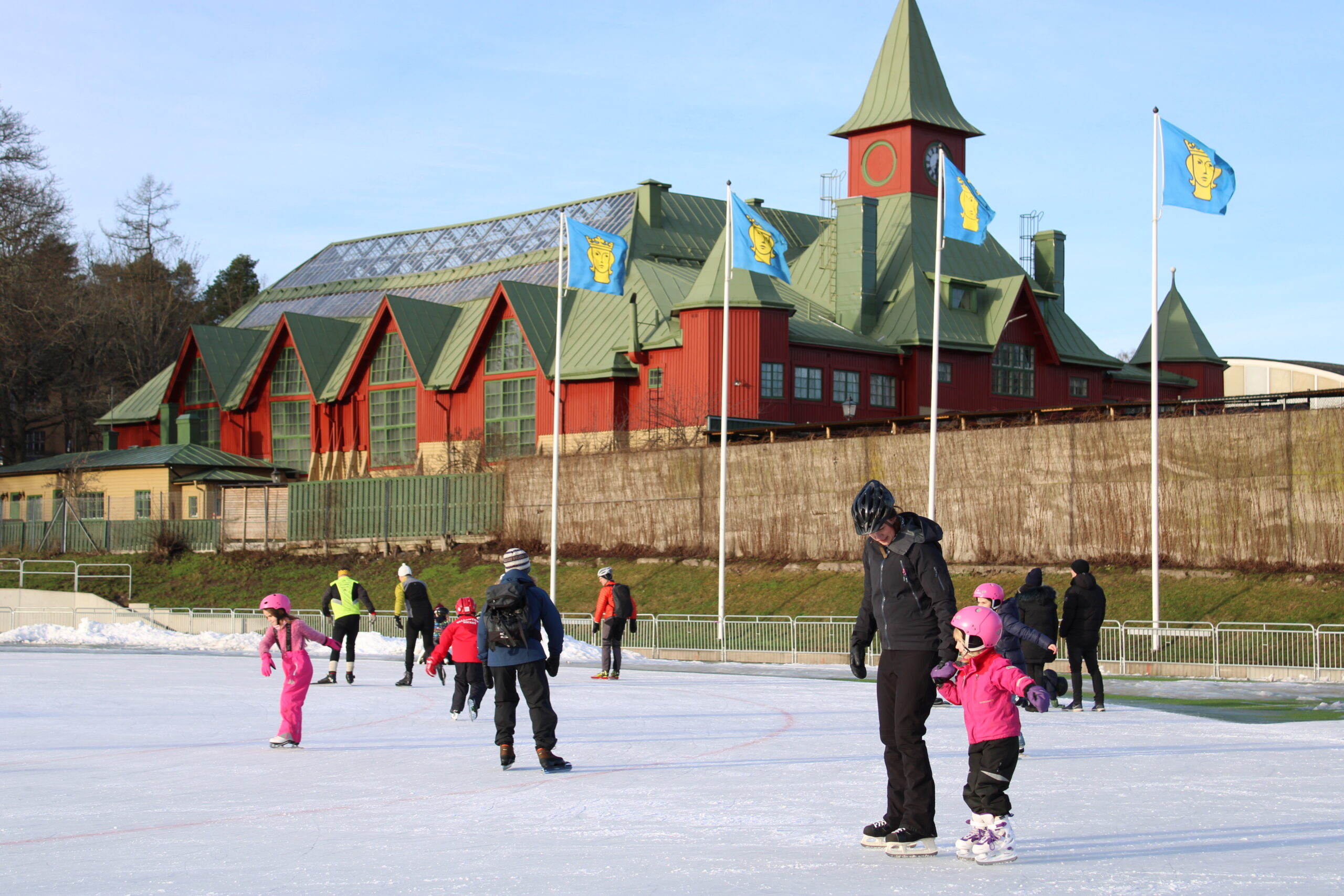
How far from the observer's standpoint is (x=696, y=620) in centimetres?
3262

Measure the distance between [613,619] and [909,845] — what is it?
15372mm

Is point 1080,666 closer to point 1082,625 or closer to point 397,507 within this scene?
point 1082,625

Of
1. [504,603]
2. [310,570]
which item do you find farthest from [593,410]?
[504,603]

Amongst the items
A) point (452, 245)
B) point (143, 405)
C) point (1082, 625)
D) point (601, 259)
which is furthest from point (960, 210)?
point (143, 405)

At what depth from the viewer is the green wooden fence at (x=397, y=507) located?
49.0 meters

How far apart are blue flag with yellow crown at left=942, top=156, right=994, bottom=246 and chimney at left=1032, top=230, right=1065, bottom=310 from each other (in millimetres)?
30424

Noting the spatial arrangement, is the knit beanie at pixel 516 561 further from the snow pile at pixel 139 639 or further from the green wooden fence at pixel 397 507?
the green wooden fence at pixel 397 507

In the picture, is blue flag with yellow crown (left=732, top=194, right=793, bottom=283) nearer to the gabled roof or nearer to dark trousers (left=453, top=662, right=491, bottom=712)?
dark trousers (left=453, top=662, right=491, bottom=712)

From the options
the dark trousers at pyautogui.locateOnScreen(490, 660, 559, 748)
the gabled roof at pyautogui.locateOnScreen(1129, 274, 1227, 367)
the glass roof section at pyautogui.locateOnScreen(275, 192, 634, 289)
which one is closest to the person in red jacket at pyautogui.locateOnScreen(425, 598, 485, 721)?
the dark trousers at pyautogui.locateOnScreen(490, 660, 559, 748)

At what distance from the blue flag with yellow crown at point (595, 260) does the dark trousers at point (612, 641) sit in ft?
42.0

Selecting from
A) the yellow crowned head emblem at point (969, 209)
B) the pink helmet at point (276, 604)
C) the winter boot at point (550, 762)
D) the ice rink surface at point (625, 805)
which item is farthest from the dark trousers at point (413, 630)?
the yellow crowned head emblem at point (969, 209)

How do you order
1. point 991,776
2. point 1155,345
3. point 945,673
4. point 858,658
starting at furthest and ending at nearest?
point 1155,345, point 858,658, point 945,673, point 991,776

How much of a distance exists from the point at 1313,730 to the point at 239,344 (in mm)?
58249

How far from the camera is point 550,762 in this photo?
37.3 ft
